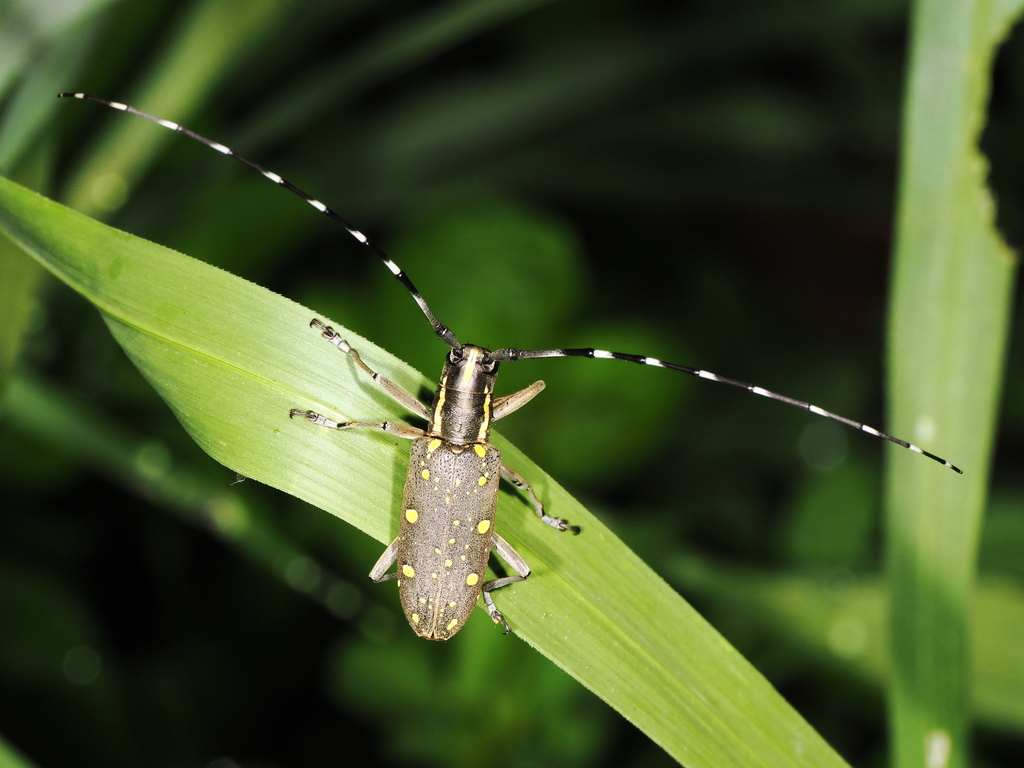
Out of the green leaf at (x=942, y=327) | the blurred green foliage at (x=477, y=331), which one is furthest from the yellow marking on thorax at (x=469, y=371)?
the green leaf at (x=942, y=327)

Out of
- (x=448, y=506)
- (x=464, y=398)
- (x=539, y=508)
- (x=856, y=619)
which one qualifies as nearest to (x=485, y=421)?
(x=464, y=398)

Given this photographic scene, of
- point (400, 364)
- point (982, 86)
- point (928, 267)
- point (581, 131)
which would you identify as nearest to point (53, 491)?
point (400, 364)

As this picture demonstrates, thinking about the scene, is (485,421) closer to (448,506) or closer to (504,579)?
(448,506)

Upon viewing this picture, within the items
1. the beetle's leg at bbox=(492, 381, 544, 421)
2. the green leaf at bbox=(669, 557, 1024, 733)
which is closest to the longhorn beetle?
the beetle's leg at bbox=(492, 381, 544, 421)

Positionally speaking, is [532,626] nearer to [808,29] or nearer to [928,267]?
[928,267]

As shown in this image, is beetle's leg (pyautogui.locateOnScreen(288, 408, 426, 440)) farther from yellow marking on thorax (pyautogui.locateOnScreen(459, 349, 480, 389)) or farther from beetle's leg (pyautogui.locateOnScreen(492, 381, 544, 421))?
beetle's leg (pyautogui.locateOnScreen(492, 381, 544, 421))

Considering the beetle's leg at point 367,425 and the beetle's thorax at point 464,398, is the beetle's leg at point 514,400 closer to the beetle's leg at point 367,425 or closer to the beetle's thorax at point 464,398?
the beetle's thorax at point 464,398
